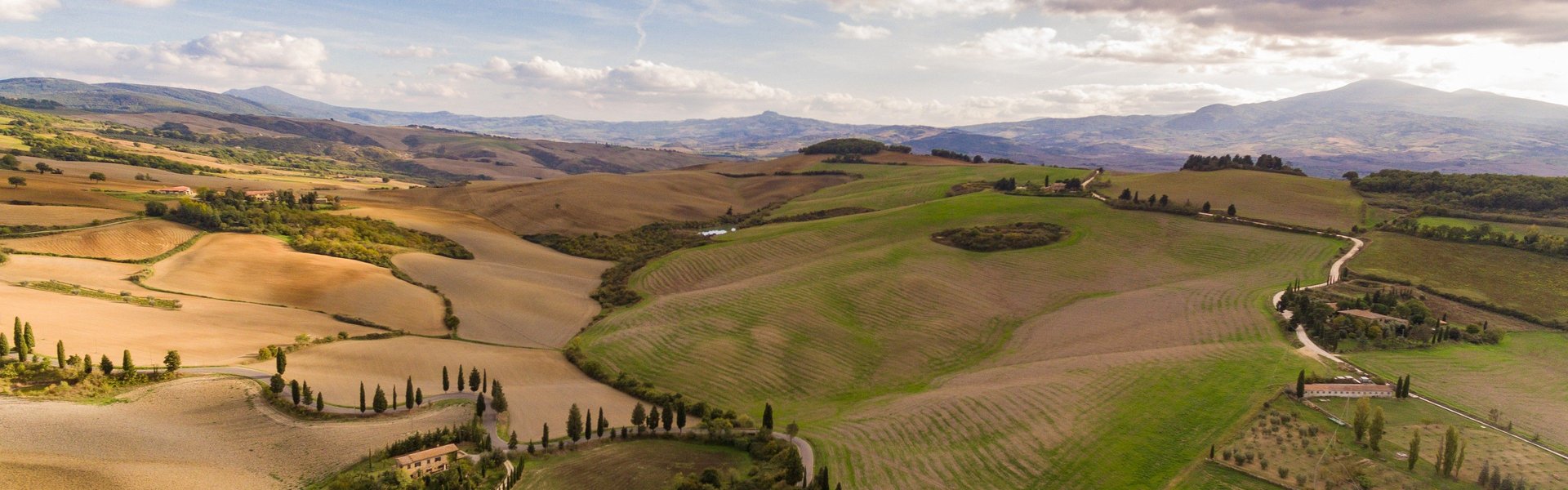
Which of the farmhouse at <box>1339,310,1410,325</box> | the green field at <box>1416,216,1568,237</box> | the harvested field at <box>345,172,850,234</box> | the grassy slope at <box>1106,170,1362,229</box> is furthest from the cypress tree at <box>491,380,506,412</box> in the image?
the green field at <box>1416,216,1568,237</box>

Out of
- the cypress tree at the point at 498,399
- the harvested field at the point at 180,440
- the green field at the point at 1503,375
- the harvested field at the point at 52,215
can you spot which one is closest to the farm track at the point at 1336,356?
the green field at the point at 1503,375

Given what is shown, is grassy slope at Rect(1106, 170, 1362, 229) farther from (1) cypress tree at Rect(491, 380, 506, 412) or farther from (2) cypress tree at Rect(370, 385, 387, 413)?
(2) cypress tree at Rect(370, 385, 387, 413)

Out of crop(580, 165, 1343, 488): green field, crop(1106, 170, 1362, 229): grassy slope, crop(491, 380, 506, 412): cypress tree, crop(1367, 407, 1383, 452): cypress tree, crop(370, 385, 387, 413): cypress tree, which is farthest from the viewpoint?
crop(1106, 170, 1362, 229): grassy slope

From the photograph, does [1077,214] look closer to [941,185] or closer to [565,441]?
[941,185]

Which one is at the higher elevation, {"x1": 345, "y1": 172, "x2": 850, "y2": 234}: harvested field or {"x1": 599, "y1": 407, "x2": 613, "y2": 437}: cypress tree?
{"x1": 345, "y1": 172, "x2": 850, "y2": 234}: harvested field

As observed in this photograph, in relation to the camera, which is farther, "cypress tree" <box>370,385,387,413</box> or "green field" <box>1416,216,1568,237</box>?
"green field" <box>1416,216,1568,237</box>

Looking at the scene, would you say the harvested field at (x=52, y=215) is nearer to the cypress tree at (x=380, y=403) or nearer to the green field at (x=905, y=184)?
the cypress tree at (x=380, y=403)
